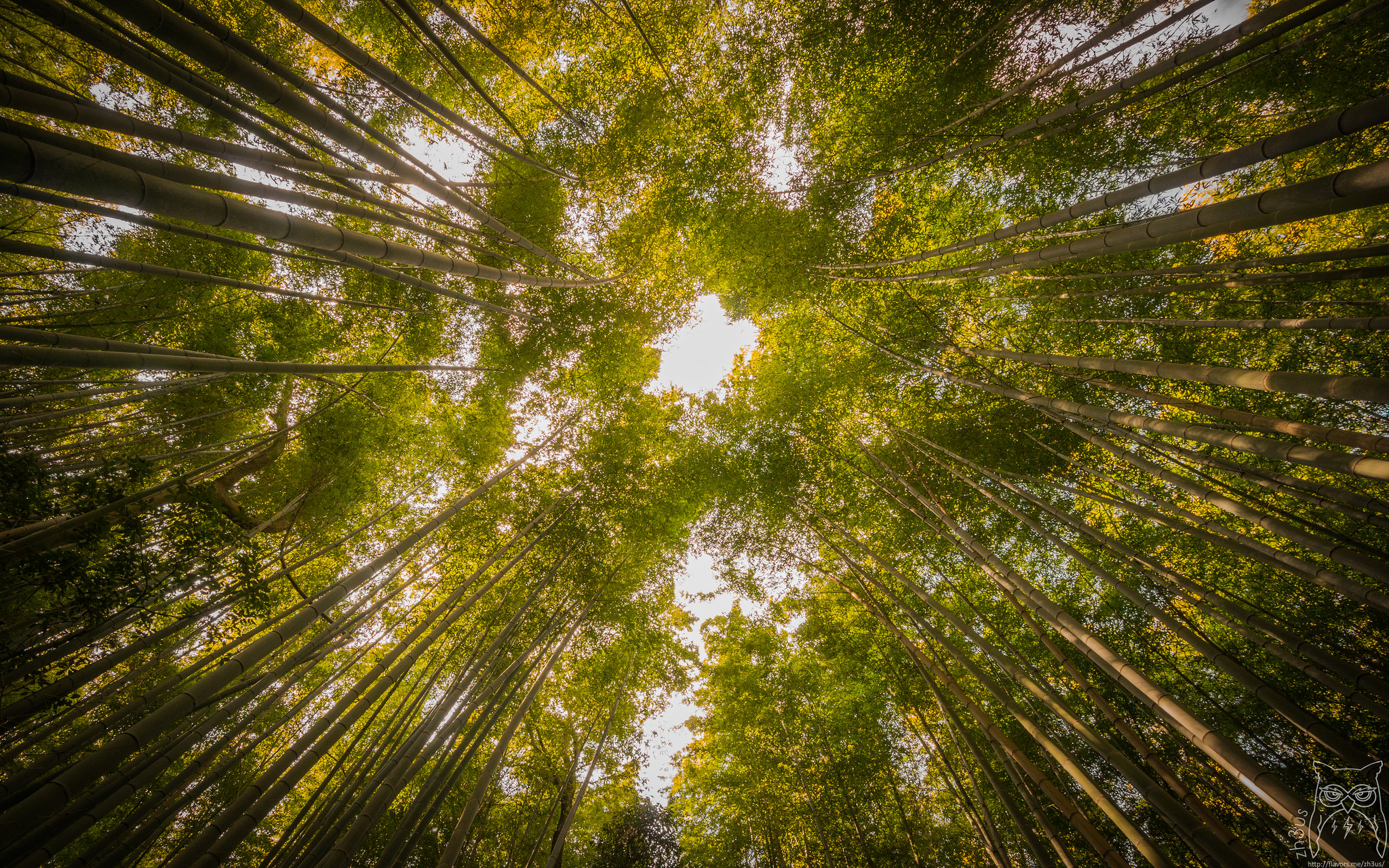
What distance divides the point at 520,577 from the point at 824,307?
5.73m

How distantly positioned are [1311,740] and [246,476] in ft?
46.4

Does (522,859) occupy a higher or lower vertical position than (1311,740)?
lower

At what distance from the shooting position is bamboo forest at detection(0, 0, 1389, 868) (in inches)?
118

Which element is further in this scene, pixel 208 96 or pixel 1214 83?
pixel 1214 83

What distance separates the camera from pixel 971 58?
4.47m

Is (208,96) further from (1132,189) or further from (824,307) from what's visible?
(824,307)

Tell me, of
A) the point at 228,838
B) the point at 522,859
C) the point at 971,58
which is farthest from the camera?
the point at 522,859

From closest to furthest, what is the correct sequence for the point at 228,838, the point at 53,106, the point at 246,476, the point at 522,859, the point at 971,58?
the point at 53,106 < the point at 228,838 < the point at 971,58 < the point at 246,476 < the point at 522,859

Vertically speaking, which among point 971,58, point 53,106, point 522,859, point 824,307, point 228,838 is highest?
point 824,307

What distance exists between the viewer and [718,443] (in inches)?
278

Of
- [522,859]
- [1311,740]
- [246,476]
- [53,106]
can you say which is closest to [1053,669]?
[1311,740]

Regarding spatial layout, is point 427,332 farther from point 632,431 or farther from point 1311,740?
point 1311,740

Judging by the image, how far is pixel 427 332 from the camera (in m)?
5.98

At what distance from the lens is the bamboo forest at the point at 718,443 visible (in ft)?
9.86
